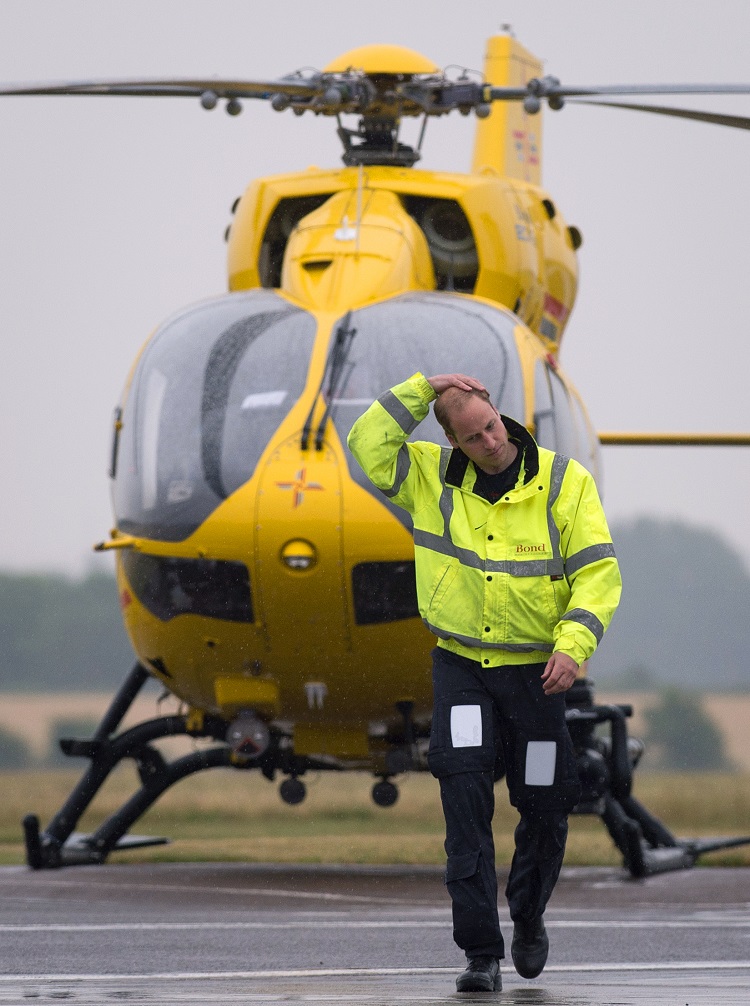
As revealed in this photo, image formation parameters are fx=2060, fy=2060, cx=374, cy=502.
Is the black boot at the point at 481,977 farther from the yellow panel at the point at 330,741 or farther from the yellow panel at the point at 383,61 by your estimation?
the yellow panel at the point at 383,61

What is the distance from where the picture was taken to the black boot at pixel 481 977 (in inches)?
183

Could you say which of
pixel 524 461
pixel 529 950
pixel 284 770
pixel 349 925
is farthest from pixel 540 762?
pixel 284 770

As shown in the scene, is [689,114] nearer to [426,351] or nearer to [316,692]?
[426,351]

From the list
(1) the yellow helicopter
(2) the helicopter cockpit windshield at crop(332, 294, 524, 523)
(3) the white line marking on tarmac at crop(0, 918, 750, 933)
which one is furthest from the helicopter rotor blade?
(3) the white line marking on tarmac at crop(0, 918, 750, 933)

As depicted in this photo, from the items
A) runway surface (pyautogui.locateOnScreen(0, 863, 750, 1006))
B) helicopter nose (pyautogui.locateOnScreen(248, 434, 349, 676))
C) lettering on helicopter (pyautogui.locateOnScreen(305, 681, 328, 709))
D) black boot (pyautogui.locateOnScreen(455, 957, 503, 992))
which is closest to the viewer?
runway surface (pyautogui.locateOnScreen(0, 863, 750, 1006))

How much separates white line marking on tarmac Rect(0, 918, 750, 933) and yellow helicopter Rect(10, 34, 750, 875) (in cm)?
198

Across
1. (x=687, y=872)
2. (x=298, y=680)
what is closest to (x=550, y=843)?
(x=298, y=680)

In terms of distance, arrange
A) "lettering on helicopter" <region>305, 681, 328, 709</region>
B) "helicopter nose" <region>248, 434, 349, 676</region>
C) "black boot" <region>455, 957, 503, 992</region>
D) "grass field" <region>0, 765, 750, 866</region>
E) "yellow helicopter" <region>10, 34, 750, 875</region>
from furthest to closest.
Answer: "grass field" <region>0, 765, 750, 866</region>, "lettering on helicopter" <region>305, 681, 328, 709</region>, "yellow helicopter" <region>10, 34, 750, 875</region>, "helicopter nose" <region>248, 434, 349, 676</region>, "black boot" <region>455, 957, 503, 992</region>

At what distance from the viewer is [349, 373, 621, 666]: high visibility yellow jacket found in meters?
5.06

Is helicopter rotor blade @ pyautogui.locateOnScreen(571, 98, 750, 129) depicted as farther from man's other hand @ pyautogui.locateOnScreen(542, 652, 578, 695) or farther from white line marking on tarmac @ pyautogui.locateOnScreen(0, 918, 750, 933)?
man's other hand @ pyautogui.locateOnScreen(542, 652, 578, 695)

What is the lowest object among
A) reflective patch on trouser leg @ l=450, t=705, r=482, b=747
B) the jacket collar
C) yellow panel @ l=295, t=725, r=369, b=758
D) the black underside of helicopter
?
the black underside of helicopter

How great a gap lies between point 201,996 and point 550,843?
46.9 inches

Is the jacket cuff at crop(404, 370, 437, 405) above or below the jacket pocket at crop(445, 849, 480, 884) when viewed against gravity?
above

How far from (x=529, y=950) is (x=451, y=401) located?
1353 mm
